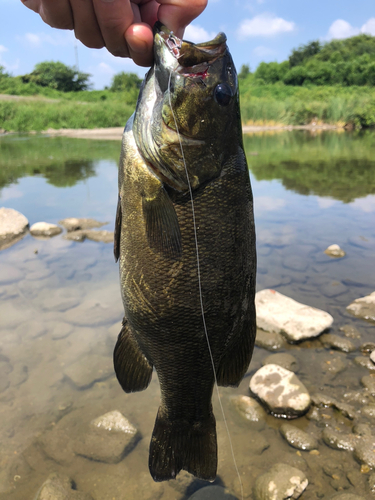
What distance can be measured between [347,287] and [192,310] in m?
5.43

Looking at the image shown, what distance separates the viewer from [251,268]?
192 cm

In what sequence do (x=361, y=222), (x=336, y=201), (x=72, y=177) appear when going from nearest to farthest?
(x=361, y=222)
(x=336, y=201)
(x=72, y=177)

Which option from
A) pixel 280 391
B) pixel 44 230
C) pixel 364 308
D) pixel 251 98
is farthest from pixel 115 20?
pixel 251 98

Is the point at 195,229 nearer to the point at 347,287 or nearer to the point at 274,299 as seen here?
the point at 274,299

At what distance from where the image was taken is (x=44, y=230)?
8562 millimetres

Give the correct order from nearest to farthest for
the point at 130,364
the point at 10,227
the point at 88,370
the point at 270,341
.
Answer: the point at 130,364 < the point at 88,370 < the point at 270,341 < the point at 10,227

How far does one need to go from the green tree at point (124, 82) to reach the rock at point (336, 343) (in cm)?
4836

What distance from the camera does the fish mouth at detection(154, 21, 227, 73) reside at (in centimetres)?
168

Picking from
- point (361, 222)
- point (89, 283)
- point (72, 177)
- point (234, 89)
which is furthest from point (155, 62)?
point (72, 177)

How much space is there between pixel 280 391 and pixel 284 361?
692 mm

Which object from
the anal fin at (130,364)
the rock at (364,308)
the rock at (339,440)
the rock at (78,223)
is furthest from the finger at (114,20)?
the rock at (78,223)

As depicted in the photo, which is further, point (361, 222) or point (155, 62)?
point (361, 222)

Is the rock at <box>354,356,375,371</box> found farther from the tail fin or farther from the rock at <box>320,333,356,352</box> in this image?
the tail fin

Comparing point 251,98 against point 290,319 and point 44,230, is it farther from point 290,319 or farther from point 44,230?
point 290,319
